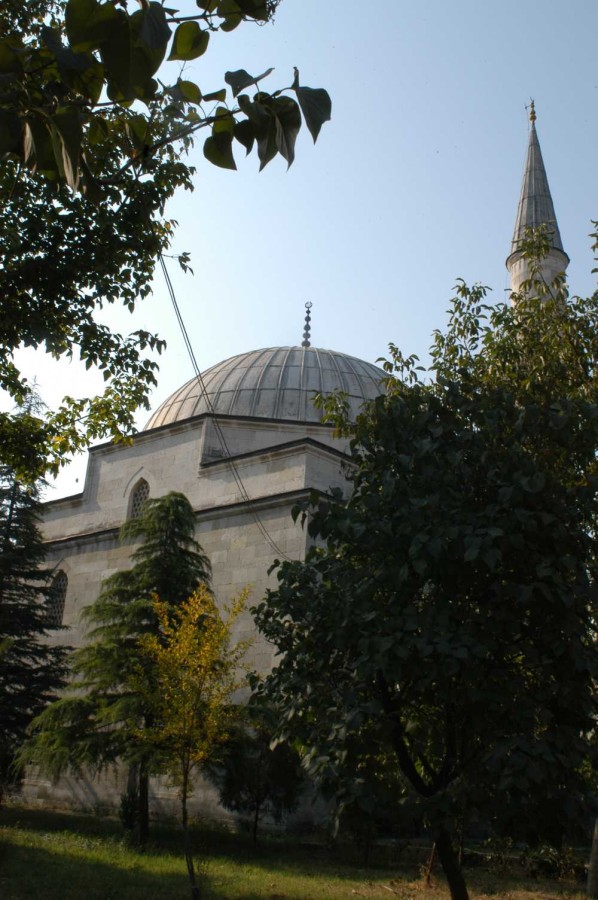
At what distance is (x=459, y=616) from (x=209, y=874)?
608cm

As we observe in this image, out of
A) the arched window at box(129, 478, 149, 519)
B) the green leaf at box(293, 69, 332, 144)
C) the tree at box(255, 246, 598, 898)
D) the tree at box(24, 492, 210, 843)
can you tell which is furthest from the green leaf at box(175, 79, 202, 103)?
the arched window at box(129, 478, 149, 519)

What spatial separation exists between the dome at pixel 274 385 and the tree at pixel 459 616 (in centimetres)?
1349

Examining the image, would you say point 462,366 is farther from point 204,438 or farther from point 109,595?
point 204,438

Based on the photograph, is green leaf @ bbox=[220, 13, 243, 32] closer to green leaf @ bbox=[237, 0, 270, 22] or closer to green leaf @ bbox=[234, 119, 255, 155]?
green leaf @ bbox=[237, 0, 270, 22]

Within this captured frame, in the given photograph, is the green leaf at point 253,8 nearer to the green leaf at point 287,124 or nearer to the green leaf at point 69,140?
the green leaf at point 287,124

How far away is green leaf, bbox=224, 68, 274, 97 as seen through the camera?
2098 millimetres

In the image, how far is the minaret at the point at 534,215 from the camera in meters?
15.2

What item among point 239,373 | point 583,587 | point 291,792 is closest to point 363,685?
point 583,587

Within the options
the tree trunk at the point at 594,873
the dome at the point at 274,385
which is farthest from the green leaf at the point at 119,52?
the dome at the point at 274,385

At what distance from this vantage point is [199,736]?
343 inches

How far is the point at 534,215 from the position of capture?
1655 centimetres

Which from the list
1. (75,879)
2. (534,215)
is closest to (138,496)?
(534,215)

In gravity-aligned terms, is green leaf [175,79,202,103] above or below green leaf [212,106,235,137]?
above

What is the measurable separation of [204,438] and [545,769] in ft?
45.6
